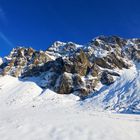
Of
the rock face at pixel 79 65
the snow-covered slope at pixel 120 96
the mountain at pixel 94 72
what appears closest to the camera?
the snow-covered slope at pixel 120 96

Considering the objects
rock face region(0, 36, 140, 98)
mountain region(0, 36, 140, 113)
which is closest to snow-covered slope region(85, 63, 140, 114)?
mountain region(0, 36, 140, 113)

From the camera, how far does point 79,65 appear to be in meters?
86.2

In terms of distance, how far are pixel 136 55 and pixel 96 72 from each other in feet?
85.6

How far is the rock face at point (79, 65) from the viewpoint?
77.9 metres

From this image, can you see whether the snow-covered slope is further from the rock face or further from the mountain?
the rock face

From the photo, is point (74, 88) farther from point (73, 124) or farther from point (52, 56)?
point (73, 124)

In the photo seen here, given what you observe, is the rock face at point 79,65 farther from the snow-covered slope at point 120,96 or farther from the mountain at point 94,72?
the snow-covered slope at point 120,96

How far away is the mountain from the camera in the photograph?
6273 cm

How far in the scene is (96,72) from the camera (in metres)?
83.8

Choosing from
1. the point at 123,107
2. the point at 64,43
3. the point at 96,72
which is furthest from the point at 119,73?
the point at 64,43

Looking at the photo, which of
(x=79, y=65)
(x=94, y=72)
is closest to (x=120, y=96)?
(x=94, y=72)

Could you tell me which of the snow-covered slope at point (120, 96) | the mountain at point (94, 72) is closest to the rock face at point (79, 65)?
the mountain at point (94, 72)

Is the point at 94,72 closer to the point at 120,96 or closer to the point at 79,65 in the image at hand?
the point at 79,65

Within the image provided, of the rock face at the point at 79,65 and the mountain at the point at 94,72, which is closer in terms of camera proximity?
the mountain at the point at 94,72
